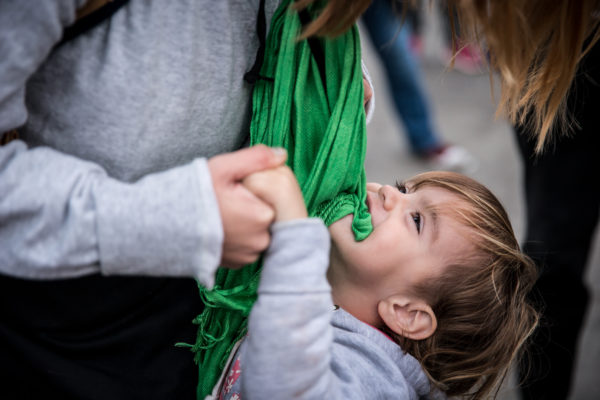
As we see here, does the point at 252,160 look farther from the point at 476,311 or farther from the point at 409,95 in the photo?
the point at 409,95

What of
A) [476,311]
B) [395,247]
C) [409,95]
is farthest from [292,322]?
[409,95]

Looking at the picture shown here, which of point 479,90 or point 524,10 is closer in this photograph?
point 524,10

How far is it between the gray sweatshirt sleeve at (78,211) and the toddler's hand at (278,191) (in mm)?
87

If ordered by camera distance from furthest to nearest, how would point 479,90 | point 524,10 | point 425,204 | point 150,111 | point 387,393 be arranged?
point 479,90
point 425,204
point 387,393
point 524,10
point 150,111

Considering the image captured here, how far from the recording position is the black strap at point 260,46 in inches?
36.5

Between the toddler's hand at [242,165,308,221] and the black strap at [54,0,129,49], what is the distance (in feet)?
1.04

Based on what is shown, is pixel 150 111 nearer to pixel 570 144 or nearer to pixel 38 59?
pixel 38 59

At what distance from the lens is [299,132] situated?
1037 millimetres

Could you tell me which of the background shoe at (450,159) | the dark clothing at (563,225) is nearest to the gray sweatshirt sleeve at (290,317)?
the dark clothing at (563,225)

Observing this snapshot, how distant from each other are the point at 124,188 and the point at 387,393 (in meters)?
0.71

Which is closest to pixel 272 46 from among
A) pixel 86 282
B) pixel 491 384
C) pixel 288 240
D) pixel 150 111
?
pixel 150 111

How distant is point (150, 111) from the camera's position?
2.63 feet

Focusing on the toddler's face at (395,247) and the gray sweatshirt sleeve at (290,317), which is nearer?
the gray sweatshirt sleeve at (290,317)

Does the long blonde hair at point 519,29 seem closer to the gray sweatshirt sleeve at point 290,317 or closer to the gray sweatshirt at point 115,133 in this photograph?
the gray sweatshirt at point 115,133
